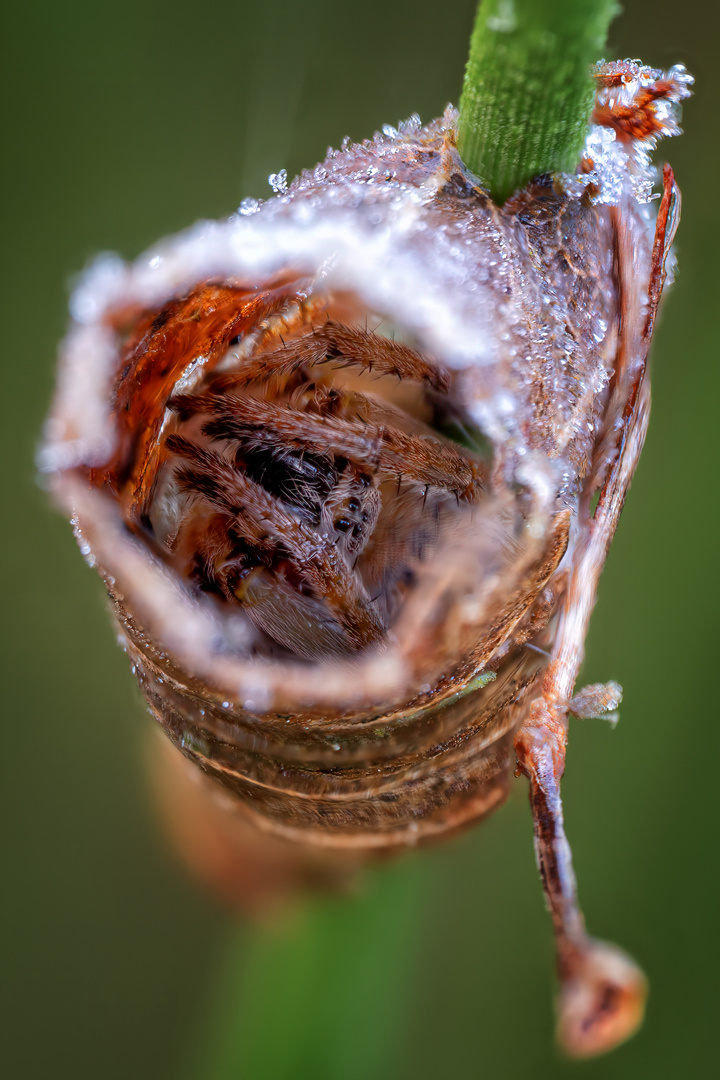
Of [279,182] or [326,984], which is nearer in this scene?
[279,182]

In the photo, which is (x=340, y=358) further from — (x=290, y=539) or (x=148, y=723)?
(x=148, y=723)

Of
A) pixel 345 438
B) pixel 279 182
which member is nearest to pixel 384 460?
pixel 345 438

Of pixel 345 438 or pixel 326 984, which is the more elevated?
pixel 345 438

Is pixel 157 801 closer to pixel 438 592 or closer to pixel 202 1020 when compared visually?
pixel 202 1020

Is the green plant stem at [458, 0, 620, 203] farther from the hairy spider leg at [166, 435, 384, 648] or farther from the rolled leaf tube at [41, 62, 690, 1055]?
the hairy spider leg at [166, 435, 384, 648]

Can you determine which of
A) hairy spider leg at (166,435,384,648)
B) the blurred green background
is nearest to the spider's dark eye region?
hairy spider leg at (166,435,384,648)

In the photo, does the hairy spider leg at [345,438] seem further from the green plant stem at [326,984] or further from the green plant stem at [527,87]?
the green plant stem at [326,984]

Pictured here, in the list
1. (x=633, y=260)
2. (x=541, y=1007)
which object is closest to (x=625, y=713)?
(x=541, y=1007)
